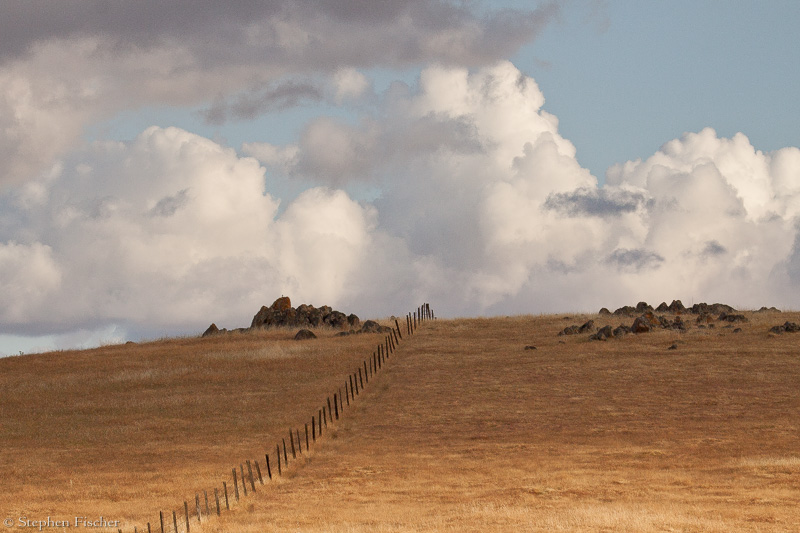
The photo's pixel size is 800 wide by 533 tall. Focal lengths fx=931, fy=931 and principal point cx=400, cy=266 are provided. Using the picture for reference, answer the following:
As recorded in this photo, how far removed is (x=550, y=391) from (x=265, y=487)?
2128 cm

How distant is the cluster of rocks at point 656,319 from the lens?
67.1 meters

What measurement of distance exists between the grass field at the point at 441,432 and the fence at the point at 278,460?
54cm

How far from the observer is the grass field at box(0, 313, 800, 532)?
2766 centimetres

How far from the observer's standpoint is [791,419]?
41906 mm

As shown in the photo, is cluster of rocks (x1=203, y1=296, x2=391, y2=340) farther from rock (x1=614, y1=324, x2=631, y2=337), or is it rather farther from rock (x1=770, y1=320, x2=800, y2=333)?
rock (x1=770, y1=320, x2=800, y2=333)

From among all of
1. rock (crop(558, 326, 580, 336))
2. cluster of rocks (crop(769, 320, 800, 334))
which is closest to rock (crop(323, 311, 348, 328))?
rock (crop(558, 326, 580, 336))

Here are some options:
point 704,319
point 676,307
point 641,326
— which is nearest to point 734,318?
point 704,319

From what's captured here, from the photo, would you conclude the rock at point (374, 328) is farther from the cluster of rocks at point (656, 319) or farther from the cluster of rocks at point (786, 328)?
the cluster of rocks at point (786, 328)

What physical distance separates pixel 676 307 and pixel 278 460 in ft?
201

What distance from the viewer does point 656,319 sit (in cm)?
7156

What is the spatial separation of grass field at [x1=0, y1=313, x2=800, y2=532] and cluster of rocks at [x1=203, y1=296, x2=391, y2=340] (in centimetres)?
1222

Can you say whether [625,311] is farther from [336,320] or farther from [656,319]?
[336,320]

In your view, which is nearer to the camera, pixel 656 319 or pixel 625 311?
pixel 656 319

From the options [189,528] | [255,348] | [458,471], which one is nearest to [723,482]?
[458,471]
